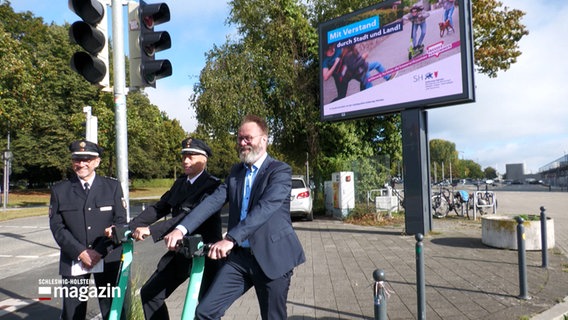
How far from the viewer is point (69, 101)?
35.2 metres

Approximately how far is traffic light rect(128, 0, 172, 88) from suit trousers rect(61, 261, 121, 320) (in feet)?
5.84

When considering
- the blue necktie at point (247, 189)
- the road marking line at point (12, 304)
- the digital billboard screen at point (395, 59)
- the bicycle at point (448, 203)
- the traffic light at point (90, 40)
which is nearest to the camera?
the blue necktie at point (247, 189)

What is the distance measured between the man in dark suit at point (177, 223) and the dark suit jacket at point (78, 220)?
0.37 meters

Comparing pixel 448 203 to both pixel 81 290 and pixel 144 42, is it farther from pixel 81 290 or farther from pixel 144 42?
pixel 81 290

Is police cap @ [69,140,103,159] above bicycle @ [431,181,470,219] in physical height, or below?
above

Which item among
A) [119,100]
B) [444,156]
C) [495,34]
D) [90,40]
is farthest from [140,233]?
[444,156]

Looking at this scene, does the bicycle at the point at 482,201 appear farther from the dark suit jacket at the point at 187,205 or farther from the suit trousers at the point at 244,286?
the suit trousers at the point at 244,286

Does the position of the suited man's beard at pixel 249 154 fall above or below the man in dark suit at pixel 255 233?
above

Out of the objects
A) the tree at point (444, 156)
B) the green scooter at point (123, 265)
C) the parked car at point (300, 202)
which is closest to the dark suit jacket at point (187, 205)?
the green scooter at point (123, 265)

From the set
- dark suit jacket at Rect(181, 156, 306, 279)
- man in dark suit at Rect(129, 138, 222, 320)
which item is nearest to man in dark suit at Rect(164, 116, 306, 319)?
dark suit jacket at Rect(181, 156, 306, 279)

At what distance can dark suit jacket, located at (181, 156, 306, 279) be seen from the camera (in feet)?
8.42

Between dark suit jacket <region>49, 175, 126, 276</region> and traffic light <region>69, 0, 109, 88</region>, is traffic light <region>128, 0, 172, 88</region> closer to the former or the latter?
traffic light <region>69, 0, 109, 88</region>

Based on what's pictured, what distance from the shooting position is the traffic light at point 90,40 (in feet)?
11.9

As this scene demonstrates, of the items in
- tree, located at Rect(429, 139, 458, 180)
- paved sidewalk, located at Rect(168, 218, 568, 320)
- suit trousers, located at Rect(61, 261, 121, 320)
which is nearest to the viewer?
suit trousers, located at Rect(61, 261, 121, 320)
